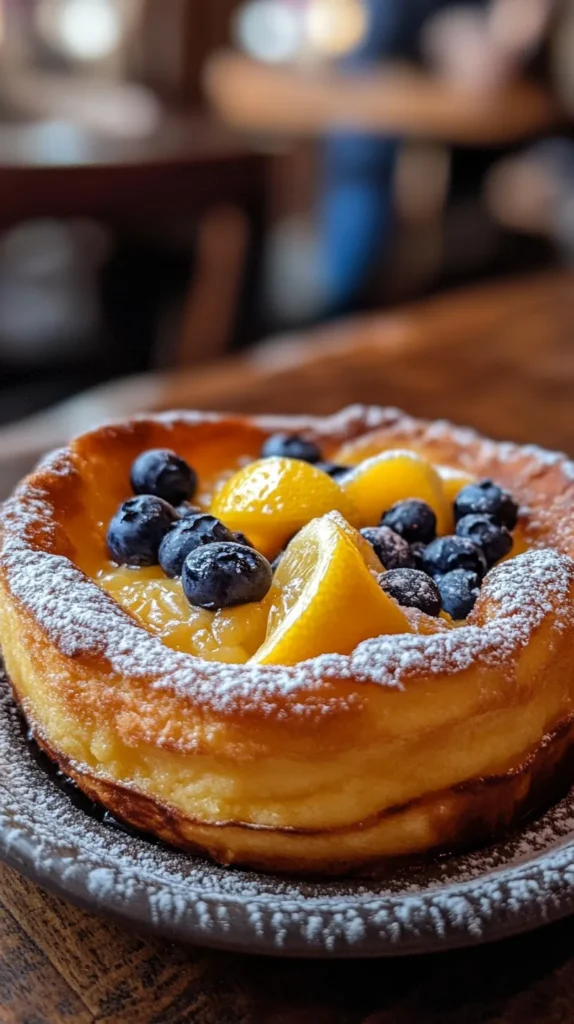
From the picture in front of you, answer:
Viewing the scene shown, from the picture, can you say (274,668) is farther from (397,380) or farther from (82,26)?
(82,26)

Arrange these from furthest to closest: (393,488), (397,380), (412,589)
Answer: (397,380), (393,488), (412,589)

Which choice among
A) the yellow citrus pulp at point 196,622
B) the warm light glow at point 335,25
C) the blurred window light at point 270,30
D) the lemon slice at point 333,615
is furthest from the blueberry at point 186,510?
the warm light glow at point 335,25

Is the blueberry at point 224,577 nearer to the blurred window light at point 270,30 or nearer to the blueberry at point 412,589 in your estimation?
the blueberry at point 412,589

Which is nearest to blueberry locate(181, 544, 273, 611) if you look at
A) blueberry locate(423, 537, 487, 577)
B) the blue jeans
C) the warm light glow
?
blueberry locate(423, 537, 487, 577)

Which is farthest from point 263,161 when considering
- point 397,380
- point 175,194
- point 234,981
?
point 234,981

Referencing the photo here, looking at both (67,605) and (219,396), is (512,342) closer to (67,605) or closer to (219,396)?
(219,396)

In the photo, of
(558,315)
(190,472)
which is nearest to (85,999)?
(190,472)

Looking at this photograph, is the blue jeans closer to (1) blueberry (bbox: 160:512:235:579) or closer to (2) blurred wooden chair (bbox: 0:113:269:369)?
(2) blurred wooden chair (bbox: 0:113:269:369)
